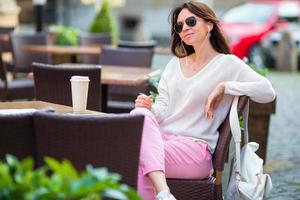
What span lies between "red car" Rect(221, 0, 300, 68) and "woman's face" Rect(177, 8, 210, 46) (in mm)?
10942

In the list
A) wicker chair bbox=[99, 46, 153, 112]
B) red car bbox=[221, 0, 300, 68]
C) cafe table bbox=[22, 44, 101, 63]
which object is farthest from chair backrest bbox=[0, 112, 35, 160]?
red car bbox=[221, 0, 300, 68]

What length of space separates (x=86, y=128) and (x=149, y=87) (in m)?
2.90

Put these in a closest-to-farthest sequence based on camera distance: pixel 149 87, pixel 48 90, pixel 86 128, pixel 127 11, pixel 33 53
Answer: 1. pixel 86 128
2. pixel 48 90
3. pixel 149 87
4. pixel 33 53
5. pixel 127 11

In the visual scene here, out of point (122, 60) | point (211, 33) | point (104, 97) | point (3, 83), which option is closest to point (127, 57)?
point (122, 60)

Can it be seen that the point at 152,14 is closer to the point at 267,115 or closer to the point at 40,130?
the point at 267,115

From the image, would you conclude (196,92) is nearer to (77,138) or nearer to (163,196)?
(163,196)

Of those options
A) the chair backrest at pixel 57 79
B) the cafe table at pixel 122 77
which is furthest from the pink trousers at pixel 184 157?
the cafe table at pixel 122 77

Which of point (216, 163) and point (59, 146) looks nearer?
point (59, 146)

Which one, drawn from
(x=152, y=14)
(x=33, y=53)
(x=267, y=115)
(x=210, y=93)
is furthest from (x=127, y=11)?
(x=210, y=93)

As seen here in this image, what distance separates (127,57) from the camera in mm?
6562

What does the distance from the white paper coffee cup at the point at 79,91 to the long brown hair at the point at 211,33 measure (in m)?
0.72

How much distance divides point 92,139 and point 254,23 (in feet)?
44.6

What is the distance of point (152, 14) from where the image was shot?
26047mm

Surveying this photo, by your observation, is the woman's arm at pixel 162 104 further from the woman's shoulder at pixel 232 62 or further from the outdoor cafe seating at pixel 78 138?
the outdoor cafe seating at pixel 78 138
